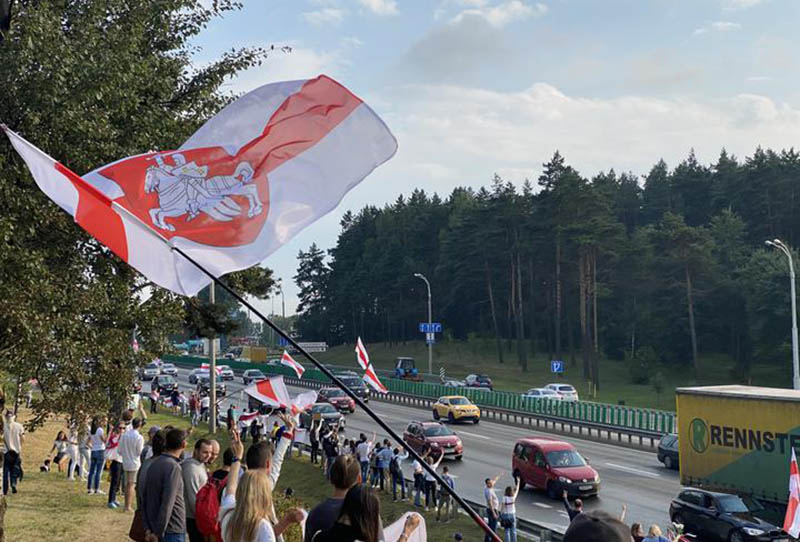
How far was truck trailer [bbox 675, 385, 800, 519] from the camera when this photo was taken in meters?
18.9

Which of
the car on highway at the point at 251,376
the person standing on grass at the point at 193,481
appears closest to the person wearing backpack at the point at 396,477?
the person standing on grass at the point at 193,481

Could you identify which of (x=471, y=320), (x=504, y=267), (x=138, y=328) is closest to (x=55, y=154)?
(x=138, y=328)

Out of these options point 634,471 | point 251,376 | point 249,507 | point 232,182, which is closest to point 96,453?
point 232,182

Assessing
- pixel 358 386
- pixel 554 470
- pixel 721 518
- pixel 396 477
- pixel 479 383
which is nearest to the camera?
pixel 721 518

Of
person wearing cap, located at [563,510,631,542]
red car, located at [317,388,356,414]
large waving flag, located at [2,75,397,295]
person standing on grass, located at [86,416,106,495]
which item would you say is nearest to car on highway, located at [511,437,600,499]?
person standing on grass, located at [86,416,106,495]

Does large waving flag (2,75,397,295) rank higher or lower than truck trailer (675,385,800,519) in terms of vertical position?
higher

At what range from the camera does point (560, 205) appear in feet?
276

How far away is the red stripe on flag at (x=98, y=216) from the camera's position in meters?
7.20

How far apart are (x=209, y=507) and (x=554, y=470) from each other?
1852 cm

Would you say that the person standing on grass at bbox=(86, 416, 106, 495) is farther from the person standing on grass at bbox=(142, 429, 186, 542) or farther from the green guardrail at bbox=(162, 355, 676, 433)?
the green guardrail at bbox=(162, 355, 676, 433)

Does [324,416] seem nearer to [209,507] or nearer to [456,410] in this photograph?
[456,410]

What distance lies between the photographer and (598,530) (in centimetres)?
280

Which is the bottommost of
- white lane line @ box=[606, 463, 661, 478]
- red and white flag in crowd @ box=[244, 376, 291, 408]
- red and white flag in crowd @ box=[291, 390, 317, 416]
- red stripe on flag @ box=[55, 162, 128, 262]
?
white lane line @ box=[606, 463, 661, 478]

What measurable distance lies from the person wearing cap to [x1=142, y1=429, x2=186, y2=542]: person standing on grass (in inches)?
193
